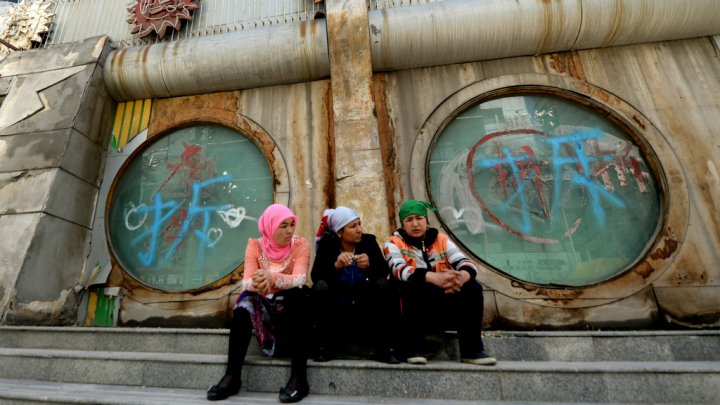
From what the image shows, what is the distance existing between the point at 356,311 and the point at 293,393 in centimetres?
76

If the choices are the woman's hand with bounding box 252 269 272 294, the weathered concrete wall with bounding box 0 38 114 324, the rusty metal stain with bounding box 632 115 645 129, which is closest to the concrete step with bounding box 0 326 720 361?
the woman's hand with bounding box 252 269 272 294

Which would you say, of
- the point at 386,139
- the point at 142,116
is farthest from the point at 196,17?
the point at 386,139

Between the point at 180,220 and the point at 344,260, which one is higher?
the point at 180,220

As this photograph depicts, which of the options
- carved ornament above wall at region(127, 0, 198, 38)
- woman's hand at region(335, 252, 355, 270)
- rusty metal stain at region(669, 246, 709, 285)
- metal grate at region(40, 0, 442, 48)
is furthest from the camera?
carved ornament above wall at region(127, 0, 198, 38)

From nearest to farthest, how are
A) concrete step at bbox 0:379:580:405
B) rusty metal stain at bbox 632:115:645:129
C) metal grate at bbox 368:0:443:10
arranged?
concrete step at bbox 0:379:580:405, rusty metal stain at bbox 632:115:645:129, metal grate at bbox 368:0:443:10

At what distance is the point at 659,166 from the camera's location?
418 cm

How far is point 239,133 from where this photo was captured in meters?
5.21

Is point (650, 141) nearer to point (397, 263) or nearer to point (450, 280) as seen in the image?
point (450, 280)

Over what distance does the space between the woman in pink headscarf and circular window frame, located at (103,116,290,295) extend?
186cm

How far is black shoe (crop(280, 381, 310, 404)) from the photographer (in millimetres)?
2090

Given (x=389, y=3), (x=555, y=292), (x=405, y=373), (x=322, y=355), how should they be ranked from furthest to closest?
(x=389, y=3) < (x=555, y=292) < (x=322, y=355) < (x=405, y=373)

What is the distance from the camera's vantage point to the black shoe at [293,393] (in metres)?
2.09

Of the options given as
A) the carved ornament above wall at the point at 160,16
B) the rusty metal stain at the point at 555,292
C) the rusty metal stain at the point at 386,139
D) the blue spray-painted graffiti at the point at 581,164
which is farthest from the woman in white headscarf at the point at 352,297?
the carved ornament above wall at the point at 160,16

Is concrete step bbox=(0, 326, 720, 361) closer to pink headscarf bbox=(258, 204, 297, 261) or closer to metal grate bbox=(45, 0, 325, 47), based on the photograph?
pink headscarf bbox=(258, 204, 297, 261)
